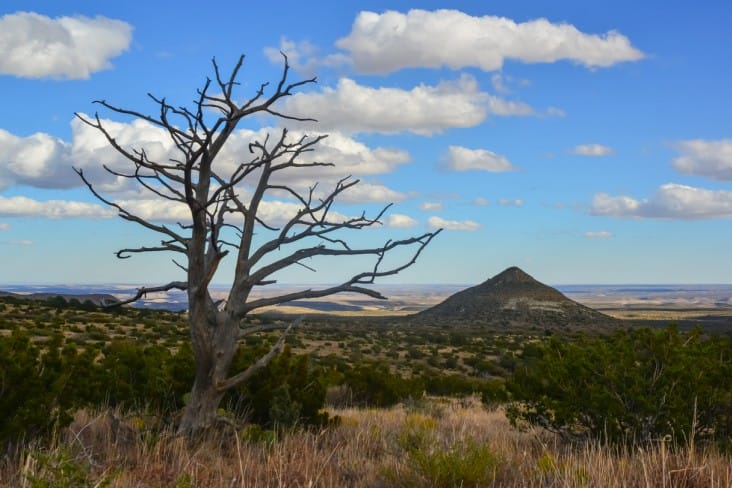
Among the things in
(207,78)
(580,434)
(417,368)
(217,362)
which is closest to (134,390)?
(217,362)

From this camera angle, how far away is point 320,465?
6.07 metres

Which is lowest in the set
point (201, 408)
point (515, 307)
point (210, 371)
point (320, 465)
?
point (515, 307)

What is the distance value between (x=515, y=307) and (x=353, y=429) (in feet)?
271

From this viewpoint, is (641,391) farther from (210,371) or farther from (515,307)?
(515,307)

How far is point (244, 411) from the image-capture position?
28.2 feet

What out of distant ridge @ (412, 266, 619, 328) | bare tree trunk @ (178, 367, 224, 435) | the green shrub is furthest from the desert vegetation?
distant ridge @ (412, 266, 619, 328)

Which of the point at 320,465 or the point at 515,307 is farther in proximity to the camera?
the point at 515,307

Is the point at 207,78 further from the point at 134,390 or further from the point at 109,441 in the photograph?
the point at 134,390

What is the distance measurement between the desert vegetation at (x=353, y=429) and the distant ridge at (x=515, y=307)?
71509 mm

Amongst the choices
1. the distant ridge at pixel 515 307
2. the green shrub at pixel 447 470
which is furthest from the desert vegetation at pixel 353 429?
the distant ridge at pixel 515 307

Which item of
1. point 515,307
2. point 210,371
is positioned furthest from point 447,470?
point 515,307

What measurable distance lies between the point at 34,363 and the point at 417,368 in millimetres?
29508

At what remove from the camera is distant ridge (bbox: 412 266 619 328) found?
82.1 metres

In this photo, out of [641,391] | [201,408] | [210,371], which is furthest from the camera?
[641,391]
